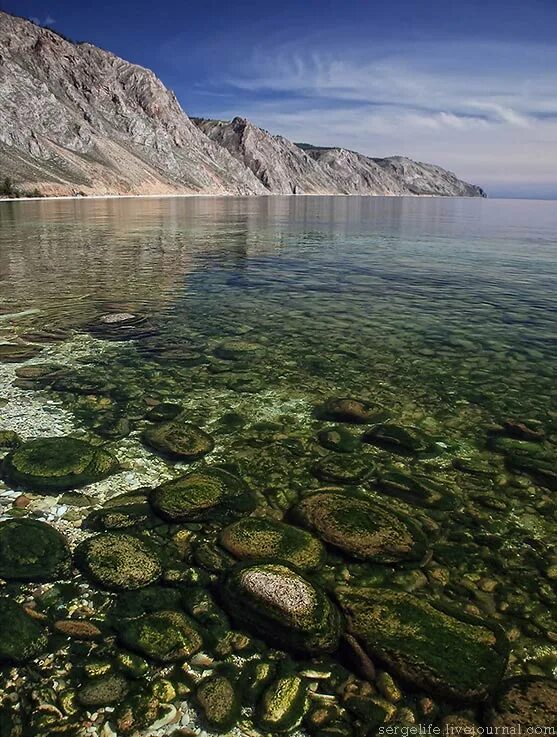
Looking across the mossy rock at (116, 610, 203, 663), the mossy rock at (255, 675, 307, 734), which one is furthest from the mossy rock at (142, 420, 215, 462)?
the mossy rock at (255, 675, 307, 734)

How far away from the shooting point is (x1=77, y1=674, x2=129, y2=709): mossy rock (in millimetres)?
4105

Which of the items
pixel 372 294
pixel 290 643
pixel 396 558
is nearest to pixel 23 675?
pixel 290 643

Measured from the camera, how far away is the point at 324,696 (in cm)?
→ 427

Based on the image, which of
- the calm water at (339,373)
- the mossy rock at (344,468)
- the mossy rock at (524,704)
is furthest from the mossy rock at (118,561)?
the mossy rock at (524,704)

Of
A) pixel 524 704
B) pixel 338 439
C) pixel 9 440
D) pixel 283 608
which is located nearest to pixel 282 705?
pixel 283 608

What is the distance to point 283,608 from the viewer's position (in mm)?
4793

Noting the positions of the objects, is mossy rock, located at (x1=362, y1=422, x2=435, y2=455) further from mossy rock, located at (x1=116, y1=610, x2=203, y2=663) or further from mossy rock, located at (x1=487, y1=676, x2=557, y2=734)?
mossy rock, located at (x1=116, y1=610, x2=203, y2=663)

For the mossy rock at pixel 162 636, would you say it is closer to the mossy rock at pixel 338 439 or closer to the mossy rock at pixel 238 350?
the mossy rock at pixel 338 439

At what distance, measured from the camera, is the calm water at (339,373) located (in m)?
6.14

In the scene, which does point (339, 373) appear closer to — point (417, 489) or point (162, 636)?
point (417, 489)

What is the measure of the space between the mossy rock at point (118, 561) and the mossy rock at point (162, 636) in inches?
20.3

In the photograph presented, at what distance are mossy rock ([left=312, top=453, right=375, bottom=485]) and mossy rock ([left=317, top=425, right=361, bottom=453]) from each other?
0.28m

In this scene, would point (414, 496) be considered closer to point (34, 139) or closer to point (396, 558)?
point (396, 558)

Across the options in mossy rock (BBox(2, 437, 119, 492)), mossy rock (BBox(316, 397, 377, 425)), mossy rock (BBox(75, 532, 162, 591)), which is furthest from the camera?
mossy rock (BBox(316, 397, 377, 425))
